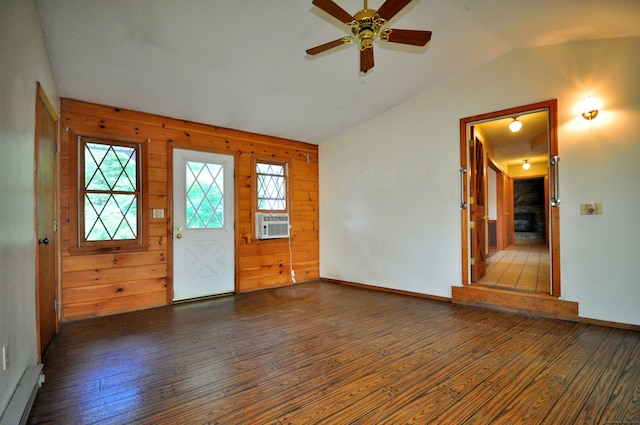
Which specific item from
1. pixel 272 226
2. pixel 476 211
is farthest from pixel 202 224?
pixel 476 211

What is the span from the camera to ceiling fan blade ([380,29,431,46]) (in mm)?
2352

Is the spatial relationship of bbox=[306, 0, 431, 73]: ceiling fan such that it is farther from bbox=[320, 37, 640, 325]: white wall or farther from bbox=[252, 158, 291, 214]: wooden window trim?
bbox=[252, 158, 291, 214]: wooden window trim

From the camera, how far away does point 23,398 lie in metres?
1.72

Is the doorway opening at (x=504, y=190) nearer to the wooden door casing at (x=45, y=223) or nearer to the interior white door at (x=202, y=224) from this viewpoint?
the interior white door at (x=202, y=224)

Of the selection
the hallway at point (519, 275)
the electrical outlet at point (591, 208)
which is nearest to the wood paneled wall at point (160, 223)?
the hallway at point (519, 275)

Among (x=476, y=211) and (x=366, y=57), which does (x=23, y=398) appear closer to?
(x=366, y=57)

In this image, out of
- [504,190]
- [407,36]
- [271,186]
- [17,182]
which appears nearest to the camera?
[17,182]

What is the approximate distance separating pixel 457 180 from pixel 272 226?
2723mm

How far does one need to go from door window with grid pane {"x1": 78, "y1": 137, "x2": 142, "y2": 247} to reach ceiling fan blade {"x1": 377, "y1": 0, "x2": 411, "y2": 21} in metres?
3.20

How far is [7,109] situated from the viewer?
1690mm

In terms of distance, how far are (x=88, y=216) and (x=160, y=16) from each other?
2314 millimetres

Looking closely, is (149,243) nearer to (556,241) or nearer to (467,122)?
(467,122)

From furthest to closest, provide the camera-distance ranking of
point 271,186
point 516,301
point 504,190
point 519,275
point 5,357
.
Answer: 1. point 504,190
2. point 271,186
3. point 519,275
4. point 516,301
5. point 5,357

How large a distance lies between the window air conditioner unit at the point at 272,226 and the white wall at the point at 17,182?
2794mm
